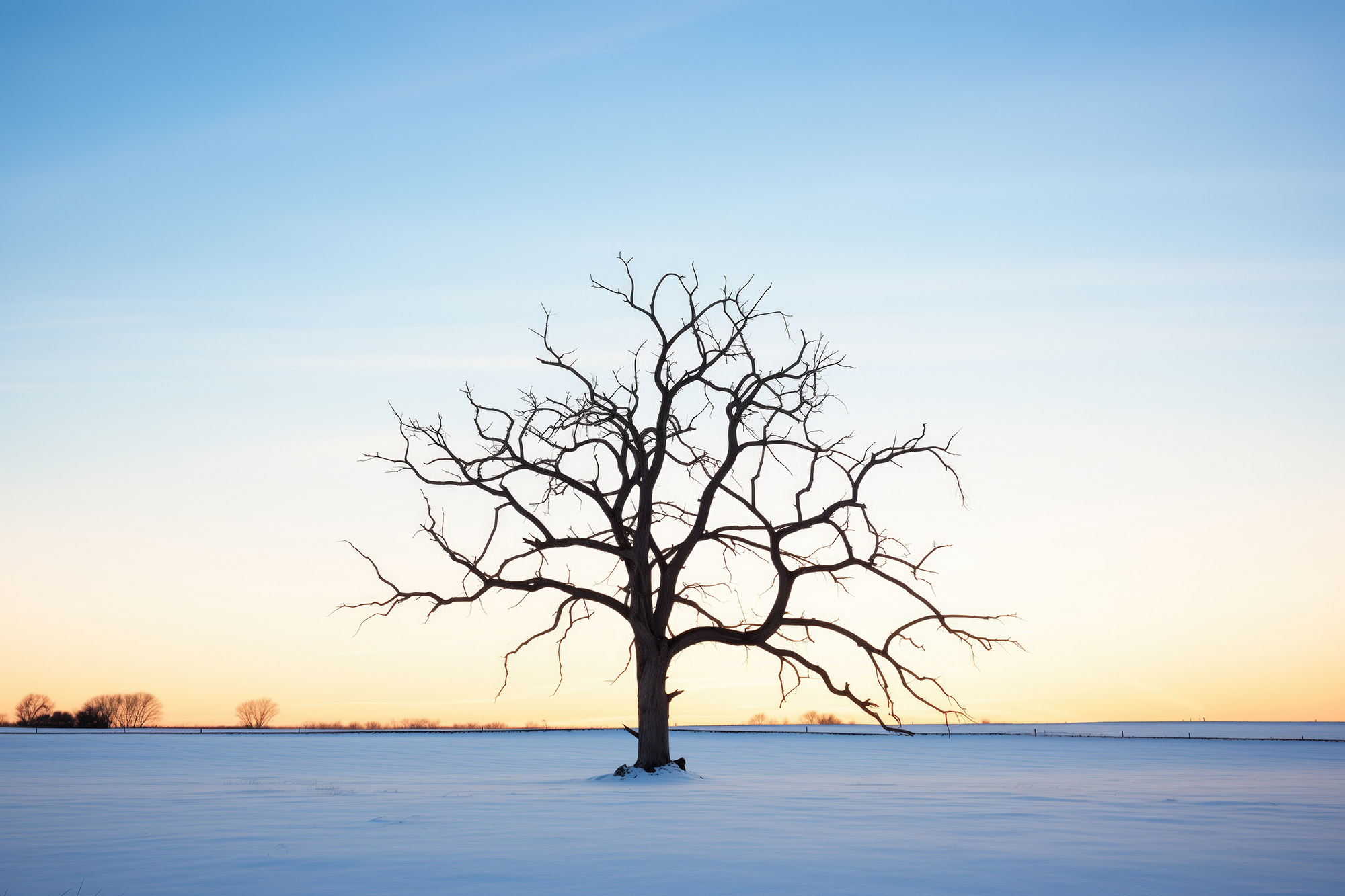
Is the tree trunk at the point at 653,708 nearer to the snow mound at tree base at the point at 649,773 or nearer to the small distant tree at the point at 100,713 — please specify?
the snow mound at tree base at the point at 649,773

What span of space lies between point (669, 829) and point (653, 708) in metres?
10.7

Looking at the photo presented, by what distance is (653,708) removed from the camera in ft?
77.4

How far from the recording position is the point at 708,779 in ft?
76.8

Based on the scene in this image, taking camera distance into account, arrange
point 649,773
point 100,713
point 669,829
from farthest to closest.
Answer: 1. point 100,713
2. point 649,773
3. point 669,829

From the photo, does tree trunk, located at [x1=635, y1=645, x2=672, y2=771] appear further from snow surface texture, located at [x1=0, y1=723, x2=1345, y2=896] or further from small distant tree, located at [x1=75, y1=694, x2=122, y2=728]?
small distant tree, located at [x1=75, y1=694, x2=122, y2=728]

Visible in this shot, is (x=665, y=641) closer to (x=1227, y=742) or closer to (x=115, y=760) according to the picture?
(x=115, y=760)

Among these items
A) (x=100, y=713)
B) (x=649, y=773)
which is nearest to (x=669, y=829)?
(x=649, y=773)

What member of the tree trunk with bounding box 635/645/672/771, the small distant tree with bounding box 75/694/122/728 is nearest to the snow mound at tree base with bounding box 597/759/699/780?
the tree trunk with bounding box 635/645/672/771

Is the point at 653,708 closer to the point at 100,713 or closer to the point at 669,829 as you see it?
the point at 669,829

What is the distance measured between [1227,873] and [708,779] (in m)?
14.7

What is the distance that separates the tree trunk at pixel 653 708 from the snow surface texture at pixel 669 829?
0.76 m

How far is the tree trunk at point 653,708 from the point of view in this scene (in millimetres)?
23266


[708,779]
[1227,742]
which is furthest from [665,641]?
[1227,742]

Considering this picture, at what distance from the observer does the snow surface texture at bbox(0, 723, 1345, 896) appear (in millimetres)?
9445
